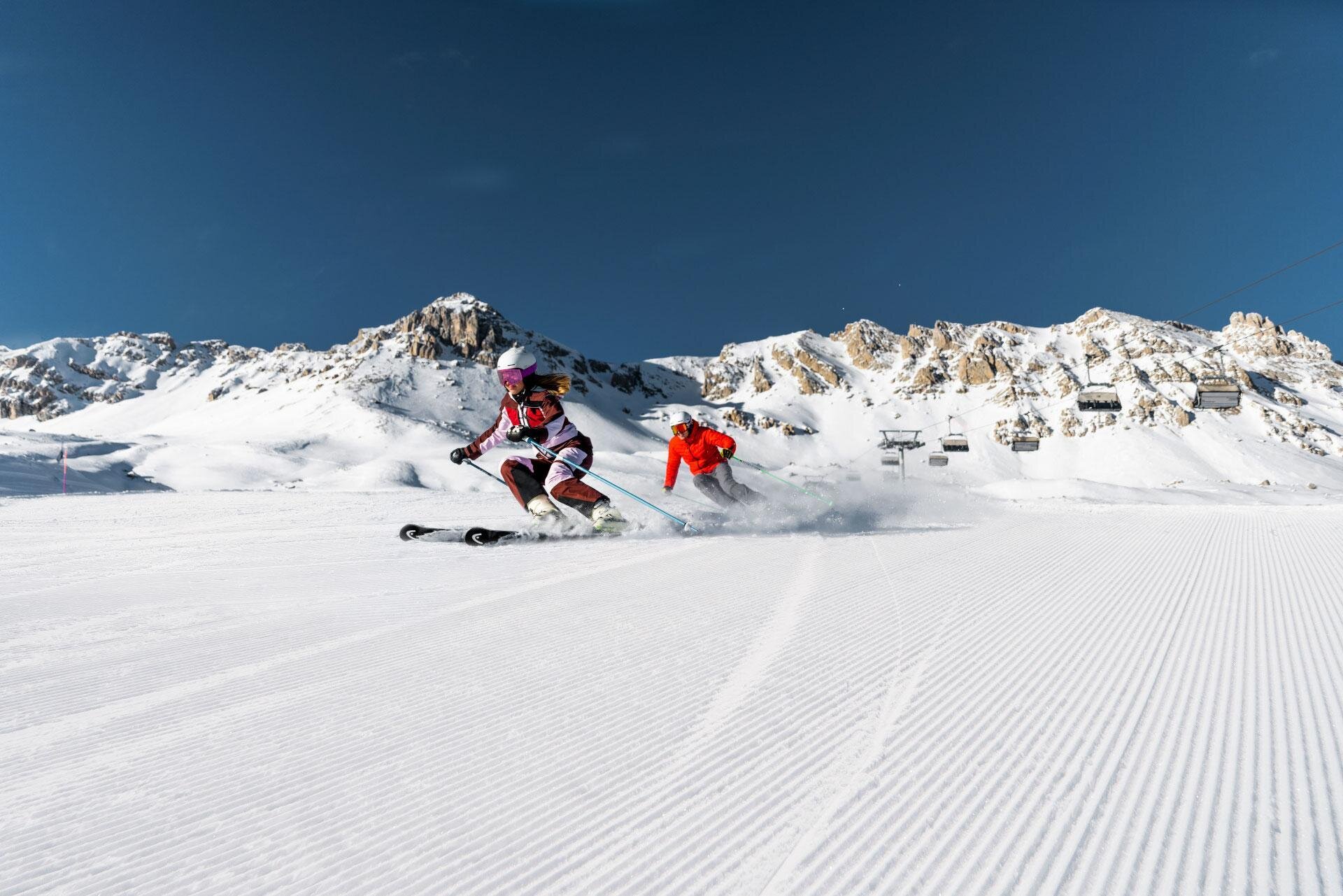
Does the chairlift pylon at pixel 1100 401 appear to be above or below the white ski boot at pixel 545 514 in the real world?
above

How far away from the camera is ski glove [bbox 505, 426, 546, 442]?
762 cm

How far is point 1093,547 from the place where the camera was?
6.93 metres

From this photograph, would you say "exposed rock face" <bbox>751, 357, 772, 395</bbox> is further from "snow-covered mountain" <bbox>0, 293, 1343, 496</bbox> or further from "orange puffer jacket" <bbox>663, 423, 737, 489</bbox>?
"orange puffer jacket" <bbox>663, 423, 737, 489</bbox>

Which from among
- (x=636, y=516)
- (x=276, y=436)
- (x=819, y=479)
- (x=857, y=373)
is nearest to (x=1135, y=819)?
(x=636, y=516)

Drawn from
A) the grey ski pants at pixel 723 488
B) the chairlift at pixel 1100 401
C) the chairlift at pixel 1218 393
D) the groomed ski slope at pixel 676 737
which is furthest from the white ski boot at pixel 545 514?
the chairlift at pixel 1100 401

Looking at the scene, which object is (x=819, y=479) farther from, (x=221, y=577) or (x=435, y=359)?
(x=435, y=359)

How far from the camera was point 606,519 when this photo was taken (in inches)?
301

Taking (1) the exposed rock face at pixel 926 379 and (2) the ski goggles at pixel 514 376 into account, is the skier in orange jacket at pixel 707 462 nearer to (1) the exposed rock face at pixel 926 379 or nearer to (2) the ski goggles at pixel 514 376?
(2) the ski goggles at pixel 514 376

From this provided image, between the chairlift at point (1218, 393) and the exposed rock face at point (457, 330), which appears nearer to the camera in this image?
the chairlift at point (1218, 393)

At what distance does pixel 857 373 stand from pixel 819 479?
187 m

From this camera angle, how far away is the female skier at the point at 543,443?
770 cm

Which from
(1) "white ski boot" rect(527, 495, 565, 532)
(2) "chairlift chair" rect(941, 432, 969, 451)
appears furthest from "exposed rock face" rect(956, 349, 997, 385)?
(1) "white ski boot" rect(527, 495, 565, 532)

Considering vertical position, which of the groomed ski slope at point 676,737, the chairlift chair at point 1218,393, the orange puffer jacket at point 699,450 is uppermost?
the chairlift chair at point 1218,393

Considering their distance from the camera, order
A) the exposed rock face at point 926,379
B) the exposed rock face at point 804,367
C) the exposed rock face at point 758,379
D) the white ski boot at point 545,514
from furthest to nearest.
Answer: the exposed rock face at point 758,379
the exposed rock face at point 804,367
the exposed rock face at point 926,379
the white ski boot at point 545,514
